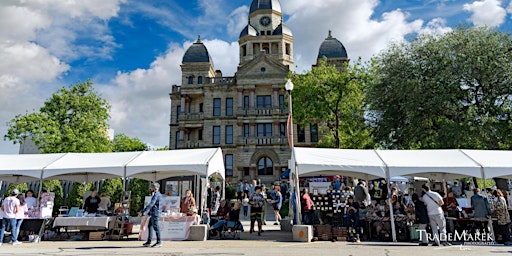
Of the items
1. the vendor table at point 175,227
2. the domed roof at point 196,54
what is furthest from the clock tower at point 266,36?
the vendor table at point 175,227

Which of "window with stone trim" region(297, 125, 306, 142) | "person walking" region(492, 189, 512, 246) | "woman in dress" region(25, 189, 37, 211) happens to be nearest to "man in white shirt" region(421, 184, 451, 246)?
"person walking" region(492, 189, 512, 246)

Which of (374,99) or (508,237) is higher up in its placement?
(374,99)

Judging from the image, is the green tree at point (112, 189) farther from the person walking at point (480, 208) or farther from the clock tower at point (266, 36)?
the clock tower at point (266, 36)

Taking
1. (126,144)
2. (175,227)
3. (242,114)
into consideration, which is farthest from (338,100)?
(126,144)

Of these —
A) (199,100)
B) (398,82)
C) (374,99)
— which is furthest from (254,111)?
(398,82)

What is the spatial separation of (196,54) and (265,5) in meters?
12.4

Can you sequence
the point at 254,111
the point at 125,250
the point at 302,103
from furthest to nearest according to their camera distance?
the point at 254,111 < the point at 302,103 < the point at 125,250

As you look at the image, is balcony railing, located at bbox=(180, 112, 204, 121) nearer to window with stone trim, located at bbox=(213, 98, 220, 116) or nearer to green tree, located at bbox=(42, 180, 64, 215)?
window with stone trim, located at bbox=(213, 98, 220, 116)

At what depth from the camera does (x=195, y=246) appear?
34.3 ft

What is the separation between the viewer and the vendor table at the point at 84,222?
39.1 ft

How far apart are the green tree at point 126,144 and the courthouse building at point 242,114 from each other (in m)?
11.5

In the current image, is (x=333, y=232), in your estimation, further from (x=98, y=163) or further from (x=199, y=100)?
(x=199, y=100)

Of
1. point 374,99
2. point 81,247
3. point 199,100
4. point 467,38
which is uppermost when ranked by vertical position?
point 199,100

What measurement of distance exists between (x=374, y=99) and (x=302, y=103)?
708 centimetres
